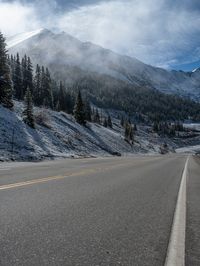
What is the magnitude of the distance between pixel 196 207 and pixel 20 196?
403 cm

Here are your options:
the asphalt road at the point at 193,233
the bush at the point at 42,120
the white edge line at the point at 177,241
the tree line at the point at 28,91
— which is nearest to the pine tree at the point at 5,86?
the tree line at the point at 28,91

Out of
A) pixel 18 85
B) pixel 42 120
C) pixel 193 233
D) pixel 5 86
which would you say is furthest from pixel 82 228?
pixel 18 85

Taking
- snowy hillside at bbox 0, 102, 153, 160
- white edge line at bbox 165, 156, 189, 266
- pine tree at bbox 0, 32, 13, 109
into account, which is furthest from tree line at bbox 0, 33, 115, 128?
white edge line at bbox 165, 156, 189, 266

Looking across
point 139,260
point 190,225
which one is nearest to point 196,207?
point 190,225

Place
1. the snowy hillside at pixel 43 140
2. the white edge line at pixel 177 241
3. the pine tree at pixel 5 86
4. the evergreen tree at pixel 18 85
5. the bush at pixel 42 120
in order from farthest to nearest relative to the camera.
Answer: the evergreen tree at pixel 18 85
the bush at pixel 42 120
the pine tree at pixel 5 86
the snowy hillside at pixel 43 140
the white edge line at pixel 177 241

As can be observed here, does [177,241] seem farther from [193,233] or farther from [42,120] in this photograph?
[42,120]

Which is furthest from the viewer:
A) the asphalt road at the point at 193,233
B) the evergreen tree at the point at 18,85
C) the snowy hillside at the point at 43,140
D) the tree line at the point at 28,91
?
the evergreen tree at the point at 18,85

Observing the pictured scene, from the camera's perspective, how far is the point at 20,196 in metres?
7.77

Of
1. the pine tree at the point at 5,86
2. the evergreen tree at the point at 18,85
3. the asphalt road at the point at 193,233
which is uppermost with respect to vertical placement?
the evergreen tree at the point at 18,85

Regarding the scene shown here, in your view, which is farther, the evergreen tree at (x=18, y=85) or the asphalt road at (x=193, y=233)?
the evergreen tree at (x=18, y=85)

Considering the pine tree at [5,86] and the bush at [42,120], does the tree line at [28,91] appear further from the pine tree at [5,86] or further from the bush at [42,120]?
the bush at [42,120]

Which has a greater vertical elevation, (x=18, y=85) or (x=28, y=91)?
(x=18, y=85)

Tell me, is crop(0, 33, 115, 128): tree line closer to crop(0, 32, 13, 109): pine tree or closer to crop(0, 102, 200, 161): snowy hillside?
crop(0, 32, 13, 109): pine tree

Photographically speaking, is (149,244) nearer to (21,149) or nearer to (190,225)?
(190,225)
